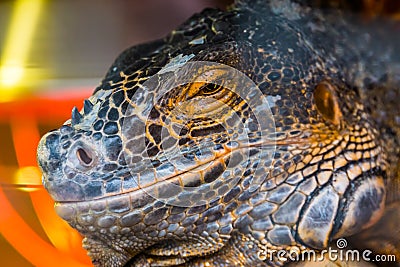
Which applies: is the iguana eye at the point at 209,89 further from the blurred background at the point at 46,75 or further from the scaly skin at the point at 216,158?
the blurred background at the point at 46,75

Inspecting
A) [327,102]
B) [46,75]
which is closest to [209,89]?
[327,102]

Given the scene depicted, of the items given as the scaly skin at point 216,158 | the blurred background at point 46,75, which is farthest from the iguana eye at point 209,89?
the blurred background at point 46,75

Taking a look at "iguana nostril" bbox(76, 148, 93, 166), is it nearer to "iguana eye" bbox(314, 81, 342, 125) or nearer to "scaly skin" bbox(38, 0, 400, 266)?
"scaly skin" bbox(38, 0, 400, 266)

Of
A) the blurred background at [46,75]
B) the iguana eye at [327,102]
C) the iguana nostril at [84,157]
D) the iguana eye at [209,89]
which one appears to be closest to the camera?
the iguana nostril at [84,157]

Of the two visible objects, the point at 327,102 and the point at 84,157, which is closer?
the point at 84,157

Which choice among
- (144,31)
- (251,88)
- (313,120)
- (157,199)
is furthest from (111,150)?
(144,31)

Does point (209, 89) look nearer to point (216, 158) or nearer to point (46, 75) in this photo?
point (216, 158)

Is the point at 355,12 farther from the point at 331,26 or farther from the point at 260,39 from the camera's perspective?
the point at 260,39
